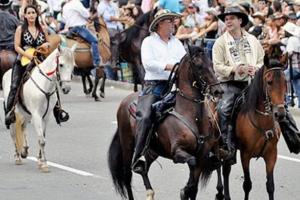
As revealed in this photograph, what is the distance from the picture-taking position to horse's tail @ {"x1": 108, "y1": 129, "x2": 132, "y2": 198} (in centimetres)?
1280

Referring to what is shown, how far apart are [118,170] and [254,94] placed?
72.0 inches

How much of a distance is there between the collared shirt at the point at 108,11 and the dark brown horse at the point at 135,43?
8.60 ft

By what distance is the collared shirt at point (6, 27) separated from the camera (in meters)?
20.8

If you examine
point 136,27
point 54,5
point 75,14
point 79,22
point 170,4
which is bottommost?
point 54,5

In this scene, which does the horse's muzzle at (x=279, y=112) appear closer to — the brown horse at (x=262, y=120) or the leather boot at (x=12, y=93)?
the brown horse at (x=262, y=120)

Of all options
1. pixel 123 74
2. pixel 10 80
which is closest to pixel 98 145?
pixel 10 80

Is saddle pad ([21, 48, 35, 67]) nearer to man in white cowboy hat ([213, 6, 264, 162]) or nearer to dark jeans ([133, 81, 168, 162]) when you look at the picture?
man in white cowboy hat ([213, 6, 264, 162])

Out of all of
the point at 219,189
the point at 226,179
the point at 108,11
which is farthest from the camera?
the point at 108,11

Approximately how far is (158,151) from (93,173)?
11.6 ft

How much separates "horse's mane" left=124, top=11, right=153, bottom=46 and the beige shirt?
11465mm

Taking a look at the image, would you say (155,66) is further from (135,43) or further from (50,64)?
(135,43)

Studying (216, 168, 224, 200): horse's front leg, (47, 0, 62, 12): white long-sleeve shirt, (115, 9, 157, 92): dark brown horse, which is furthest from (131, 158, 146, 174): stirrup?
(47, 0, 62, 12): white long-sleeve shirt

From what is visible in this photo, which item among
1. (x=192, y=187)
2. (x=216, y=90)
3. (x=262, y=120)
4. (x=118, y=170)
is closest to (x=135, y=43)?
(x=118, y=170)

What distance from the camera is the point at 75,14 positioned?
2730 cm
